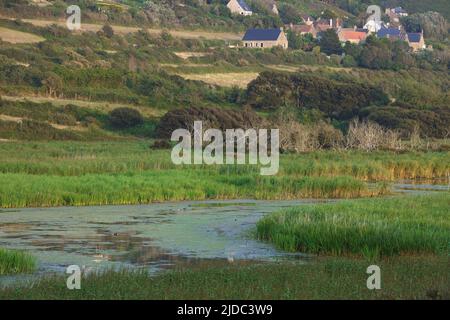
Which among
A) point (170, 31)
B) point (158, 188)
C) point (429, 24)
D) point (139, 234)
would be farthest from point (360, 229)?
point (429, 24)

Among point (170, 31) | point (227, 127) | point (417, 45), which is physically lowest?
point (227, 127)

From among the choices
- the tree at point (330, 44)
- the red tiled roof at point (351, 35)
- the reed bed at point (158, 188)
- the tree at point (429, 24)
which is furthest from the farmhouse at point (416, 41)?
the reed bed at point (158, 188)

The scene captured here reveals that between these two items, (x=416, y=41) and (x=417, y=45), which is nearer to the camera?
(x=417, y=45)

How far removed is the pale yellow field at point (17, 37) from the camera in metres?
76.5

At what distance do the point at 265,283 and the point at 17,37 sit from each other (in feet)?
212

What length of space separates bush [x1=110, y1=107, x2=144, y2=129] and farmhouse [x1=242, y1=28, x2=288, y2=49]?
41.2 meters

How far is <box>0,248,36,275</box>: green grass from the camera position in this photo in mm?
18359

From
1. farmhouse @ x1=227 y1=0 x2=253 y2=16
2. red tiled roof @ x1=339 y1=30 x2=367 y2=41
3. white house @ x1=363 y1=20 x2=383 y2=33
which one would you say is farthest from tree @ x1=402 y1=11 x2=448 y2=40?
farmhouse @ x1=227 y1=0 x2=253 y2=16

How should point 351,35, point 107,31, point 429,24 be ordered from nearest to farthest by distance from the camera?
point 107,31
point 351,35
point 429,24

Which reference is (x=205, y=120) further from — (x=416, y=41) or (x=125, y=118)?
(x=416, y=41)

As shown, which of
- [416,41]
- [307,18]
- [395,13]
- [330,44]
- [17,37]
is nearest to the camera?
[17,37]

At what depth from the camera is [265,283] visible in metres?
16.3
